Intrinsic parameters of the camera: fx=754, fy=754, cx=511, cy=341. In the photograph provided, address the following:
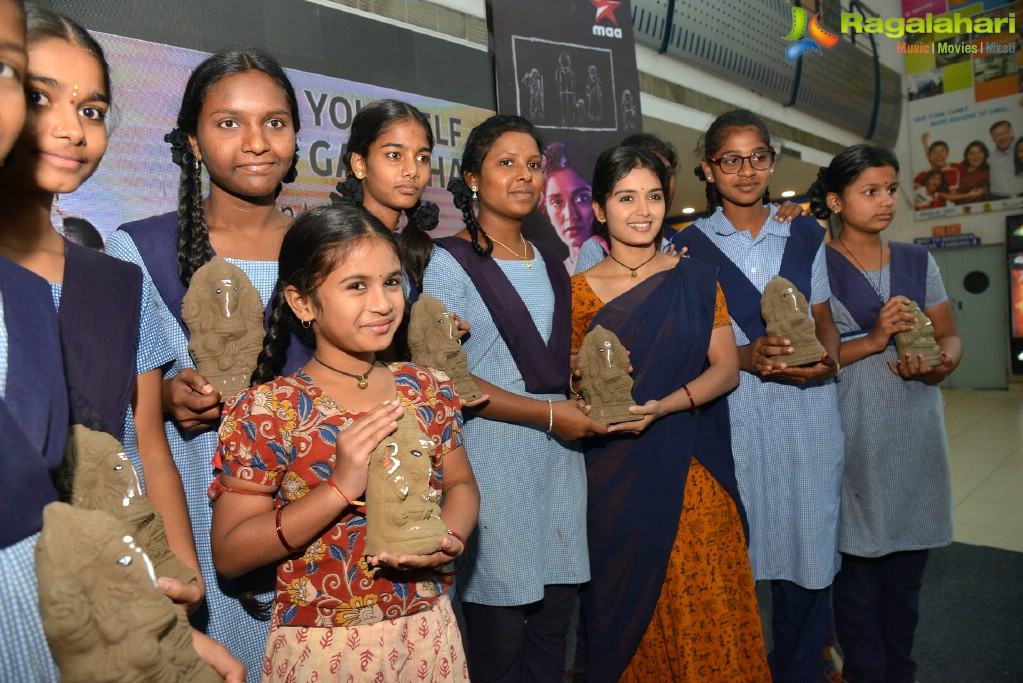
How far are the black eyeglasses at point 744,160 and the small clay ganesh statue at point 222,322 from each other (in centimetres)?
174

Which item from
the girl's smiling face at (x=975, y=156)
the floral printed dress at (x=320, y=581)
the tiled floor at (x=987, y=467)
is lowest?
the tiled floor at (x=987, y=467)

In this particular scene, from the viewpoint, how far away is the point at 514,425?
6.97ft

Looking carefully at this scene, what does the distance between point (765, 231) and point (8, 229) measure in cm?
224

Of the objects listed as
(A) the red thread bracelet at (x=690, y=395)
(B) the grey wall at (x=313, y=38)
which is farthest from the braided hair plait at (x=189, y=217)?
(A) the red thread bracelet at (x=690, y=395)

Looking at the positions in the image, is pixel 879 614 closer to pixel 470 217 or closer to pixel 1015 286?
pixel 470 217

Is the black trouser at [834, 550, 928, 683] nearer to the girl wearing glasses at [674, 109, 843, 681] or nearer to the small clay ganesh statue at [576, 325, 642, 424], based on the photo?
the girl wearing glasses at [674, 109, 843, 681]

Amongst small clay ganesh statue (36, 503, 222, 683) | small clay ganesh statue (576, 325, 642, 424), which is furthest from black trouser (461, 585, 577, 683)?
small clay ganesh statue (36, 503, 222, 683)

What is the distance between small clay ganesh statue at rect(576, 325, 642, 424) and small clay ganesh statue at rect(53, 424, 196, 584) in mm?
1267

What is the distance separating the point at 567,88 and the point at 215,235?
2.74m

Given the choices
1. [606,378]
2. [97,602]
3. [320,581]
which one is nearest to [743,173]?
[606,378]

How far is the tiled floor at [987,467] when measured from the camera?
432 centimetres

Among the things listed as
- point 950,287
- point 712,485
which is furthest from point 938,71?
point 712,485

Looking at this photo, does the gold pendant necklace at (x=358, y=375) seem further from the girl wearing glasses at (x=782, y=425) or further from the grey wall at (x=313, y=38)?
the grey wall at (x=313, y=38)

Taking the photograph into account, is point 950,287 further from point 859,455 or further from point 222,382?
point 222,382
